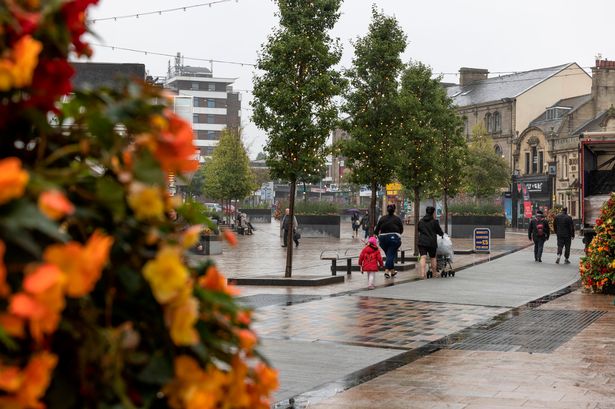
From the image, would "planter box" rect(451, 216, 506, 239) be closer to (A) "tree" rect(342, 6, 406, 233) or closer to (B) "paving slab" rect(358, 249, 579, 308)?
(B) "paving slab" rect(358, 249, 579, 308)

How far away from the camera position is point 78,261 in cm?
152

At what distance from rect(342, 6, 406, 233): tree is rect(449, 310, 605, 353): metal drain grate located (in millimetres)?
12579

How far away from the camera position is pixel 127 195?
1.70 m

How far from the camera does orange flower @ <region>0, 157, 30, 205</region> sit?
56.7 inches

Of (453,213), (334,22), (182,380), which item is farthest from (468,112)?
(182,380)

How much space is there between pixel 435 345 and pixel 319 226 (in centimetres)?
4004

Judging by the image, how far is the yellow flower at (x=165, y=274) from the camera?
5.49 ft

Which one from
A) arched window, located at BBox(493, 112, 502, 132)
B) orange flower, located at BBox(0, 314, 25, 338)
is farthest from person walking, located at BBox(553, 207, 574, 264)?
arched window, located at BBox(493, 112, 502, 132)

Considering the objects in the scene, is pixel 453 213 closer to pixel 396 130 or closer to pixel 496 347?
pixel 396 130

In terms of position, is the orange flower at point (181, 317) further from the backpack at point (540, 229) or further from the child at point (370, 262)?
the backpack at point (540, 229)

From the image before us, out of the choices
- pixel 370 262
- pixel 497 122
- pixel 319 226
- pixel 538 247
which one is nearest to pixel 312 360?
pixel 370 262

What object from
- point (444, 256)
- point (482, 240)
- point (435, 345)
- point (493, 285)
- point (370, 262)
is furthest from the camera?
point (482, 240)

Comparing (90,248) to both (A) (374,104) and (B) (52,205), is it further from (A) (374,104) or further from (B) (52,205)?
(A) (374,104)

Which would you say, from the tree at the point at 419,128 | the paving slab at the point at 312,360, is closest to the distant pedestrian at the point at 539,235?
the tree at the point at 419,128
